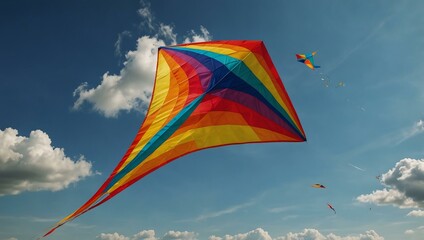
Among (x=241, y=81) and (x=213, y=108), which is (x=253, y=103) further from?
(x=213, y=108)

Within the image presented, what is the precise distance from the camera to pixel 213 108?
10.8 metres

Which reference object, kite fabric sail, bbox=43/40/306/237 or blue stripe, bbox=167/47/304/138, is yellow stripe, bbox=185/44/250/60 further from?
blue stripe, bbox=167/47/304/138

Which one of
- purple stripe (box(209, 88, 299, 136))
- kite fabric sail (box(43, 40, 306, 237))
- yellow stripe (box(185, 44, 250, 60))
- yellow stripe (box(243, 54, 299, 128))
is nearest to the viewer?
kite fabric sail (box(43, 40, 306, 237))

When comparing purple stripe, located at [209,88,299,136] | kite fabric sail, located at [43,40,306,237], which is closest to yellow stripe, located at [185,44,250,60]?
kite fabric sail, located at [43,40,306,237]

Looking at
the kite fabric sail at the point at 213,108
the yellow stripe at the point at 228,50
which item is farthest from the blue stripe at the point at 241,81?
the yellow stripe at the point at 228,50

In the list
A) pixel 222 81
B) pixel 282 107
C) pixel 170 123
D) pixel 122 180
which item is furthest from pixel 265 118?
pixel 122 180

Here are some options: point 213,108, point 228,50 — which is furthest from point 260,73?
point 213,108

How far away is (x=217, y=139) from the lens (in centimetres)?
998

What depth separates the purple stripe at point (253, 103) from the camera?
11195 mm

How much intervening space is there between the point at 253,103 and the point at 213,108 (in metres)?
1.59

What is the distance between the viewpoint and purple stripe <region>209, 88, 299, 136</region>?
36.7 ft

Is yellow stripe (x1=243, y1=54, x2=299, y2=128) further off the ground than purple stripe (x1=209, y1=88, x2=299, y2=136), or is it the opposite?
yellow stripe (x1=243, y1=54, x2=299, y2=128)

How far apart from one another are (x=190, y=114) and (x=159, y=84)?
2957 millimetres

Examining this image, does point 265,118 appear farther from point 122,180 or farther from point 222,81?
point 122,180
